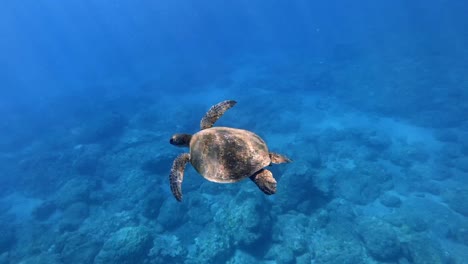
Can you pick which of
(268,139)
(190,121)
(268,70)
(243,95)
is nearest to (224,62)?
(268,70)

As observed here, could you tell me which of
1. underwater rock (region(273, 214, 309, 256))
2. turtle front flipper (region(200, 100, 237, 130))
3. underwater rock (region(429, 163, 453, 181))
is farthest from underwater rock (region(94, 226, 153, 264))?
underwater rock (region(429, 163, 453, 181))

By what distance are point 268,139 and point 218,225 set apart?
10392mm

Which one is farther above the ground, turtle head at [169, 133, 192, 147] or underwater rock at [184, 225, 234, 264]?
turtle head at [169, 133, 192, 147]

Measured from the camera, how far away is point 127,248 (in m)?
11.2

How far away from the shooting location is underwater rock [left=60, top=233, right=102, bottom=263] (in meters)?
12.0

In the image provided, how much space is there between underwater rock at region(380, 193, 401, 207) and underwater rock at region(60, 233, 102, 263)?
51.5 feet

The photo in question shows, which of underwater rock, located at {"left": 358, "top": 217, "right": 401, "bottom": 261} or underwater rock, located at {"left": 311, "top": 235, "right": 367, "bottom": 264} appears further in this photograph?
underwater rock, located at {"left": 358, "top": 217, "right": 401, "bottom": 261}

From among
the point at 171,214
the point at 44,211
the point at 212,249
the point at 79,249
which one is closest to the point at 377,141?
the point at 212,249

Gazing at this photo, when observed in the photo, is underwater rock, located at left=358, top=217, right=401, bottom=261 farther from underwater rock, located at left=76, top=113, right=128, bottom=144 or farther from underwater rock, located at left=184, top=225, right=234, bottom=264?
underwater rock, located at left=76, top=113, right=128, bottom=144

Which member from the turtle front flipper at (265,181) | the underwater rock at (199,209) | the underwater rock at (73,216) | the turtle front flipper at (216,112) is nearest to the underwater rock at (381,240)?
the underwater rock at (199,209)

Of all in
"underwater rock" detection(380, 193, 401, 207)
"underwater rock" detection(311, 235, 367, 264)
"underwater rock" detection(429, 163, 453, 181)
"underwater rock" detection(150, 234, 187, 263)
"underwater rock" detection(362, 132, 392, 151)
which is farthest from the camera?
"underwater rock" detection(362, 132, 392, 151)

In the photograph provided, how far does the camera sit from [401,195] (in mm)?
16656

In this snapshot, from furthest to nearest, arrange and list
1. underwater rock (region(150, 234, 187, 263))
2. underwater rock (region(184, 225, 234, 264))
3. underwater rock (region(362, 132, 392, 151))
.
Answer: underwater rock (region(362, 132, 392, 151))
underwater rock (region(184, 225, 234, 264))
underwater rock (region(150, 234, 187, 263))

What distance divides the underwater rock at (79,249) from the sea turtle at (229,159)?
9.82m
